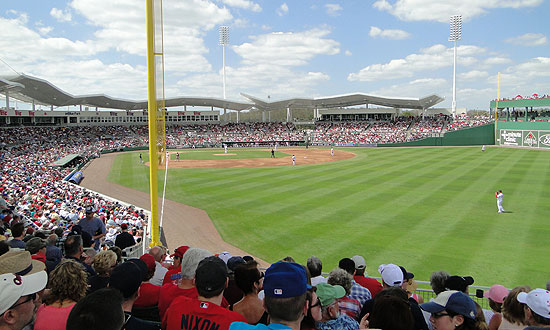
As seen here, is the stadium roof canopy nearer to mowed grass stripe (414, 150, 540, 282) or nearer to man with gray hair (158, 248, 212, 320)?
mowed grass stripe (414, 150, 540, 282)

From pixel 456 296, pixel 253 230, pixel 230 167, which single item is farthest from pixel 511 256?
pixel 230 167

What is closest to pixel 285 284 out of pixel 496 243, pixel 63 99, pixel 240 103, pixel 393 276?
pixel 393 276

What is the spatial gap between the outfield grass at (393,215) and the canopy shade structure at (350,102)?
139 feet

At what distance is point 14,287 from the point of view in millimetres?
3006

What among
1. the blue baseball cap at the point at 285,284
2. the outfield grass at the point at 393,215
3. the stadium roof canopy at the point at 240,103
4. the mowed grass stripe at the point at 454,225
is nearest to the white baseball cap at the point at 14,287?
the blue baseball cap at the point at 285,284

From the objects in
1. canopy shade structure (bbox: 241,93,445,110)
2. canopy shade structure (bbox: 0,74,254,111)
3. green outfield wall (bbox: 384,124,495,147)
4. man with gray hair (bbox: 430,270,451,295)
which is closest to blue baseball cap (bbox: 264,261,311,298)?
man with gray hair (bbox: 430,270,451,295)

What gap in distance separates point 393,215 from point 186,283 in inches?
606

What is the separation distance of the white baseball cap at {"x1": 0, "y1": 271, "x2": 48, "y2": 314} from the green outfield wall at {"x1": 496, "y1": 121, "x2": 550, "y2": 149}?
6290cm

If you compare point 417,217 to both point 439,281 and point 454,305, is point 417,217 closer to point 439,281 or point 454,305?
point 439,281

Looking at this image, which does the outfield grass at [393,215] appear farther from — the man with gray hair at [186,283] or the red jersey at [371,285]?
the man with gray hair at [186,283]

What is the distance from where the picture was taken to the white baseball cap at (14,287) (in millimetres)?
2928

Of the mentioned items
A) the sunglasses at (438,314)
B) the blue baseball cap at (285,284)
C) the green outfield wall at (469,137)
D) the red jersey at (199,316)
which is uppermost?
the green outfield wall at (469,137)

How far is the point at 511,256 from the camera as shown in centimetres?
1250

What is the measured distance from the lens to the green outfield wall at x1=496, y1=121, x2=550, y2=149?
52.4m
